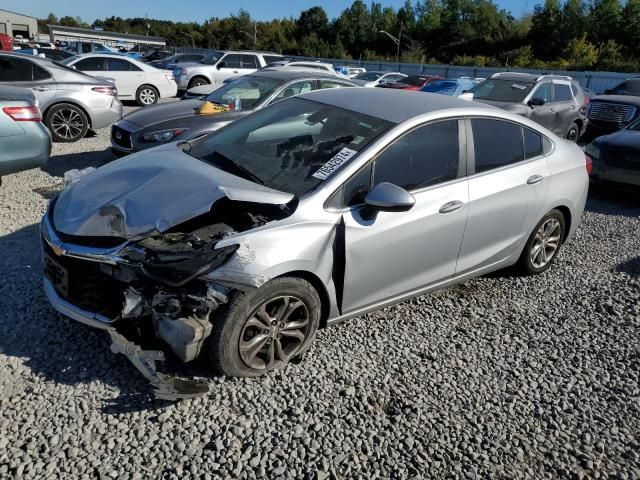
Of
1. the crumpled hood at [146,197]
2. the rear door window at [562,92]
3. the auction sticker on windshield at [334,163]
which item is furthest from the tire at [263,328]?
the rear door window at [562,92]

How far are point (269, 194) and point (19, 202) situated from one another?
417 centimetres

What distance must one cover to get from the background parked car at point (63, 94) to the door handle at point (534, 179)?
309 inches

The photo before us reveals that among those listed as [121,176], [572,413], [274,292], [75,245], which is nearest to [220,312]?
[274,292]

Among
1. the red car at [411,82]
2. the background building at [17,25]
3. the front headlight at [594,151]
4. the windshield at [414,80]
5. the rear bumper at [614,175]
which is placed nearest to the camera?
the rear bumper at [614,175]

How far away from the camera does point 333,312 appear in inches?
127

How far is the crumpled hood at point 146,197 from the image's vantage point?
116 inches

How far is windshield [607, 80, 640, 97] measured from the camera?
1480 centimetres

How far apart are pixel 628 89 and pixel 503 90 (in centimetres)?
705

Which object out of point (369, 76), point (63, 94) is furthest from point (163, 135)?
point (369, 76)

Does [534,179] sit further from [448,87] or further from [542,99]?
[448,87]

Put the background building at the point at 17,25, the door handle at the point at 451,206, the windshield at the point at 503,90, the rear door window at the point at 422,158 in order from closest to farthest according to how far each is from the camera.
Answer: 1. the rear door window at the point at 422,158
2. the door handle at the point at 451,206
3. the windshield at the point at 503,90
4. the background building at the point at 17,25

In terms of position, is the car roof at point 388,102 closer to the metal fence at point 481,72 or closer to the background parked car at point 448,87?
the background parked car at point 448,87

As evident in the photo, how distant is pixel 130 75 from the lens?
45.9ft

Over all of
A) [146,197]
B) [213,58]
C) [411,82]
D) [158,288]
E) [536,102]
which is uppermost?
[213,58]
